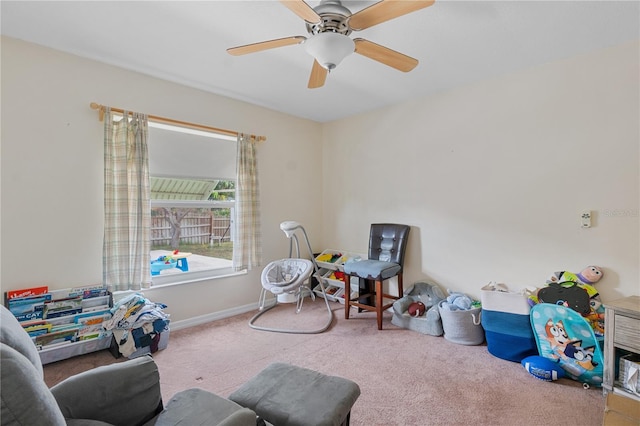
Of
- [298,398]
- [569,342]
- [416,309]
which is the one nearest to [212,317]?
[416,309]

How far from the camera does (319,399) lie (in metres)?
1.35

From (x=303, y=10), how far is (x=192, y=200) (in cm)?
243

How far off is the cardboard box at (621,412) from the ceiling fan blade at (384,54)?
230cm

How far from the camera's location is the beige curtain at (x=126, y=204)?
271cm

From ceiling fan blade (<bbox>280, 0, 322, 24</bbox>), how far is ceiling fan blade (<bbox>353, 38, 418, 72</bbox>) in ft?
1.00

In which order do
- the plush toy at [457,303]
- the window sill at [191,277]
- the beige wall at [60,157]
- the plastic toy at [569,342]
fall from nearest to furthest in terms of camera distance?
the plastic toy at [569,342] → the beige wall at [60,157] → the plush toy at [457,303] → the window sill at [191,277]

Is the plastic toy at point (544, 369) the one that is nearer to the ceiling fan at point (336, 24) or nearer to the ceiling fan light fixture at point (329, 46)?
the ceiling fan at point (336, 24)

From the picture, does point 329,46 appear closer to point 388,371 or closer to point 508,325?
point 388,371

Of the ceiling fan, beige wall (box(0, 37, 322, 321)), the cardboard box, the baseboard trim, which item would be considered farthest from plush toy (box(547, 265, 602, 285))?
beige wall (box(0, 37, 322, 321))

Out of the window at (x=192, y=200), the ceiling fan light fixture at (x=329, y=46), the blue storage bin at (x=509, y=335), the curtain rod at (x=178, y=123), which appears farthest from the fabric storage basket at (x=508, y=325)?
the curtain rod at (x=178, y=123)

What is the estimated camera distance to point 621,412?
157 centimetres

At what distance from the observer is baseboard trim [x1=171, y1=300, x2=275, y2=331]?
3.22 metres

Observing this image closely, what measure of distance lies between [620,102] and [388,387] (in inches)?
110

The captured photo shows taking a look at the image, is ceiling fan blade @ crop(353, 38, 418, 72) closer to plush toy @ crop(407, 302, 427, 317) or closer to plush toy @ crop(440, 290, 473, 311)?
plush toy @ crop(440, 290, 473, 311)
